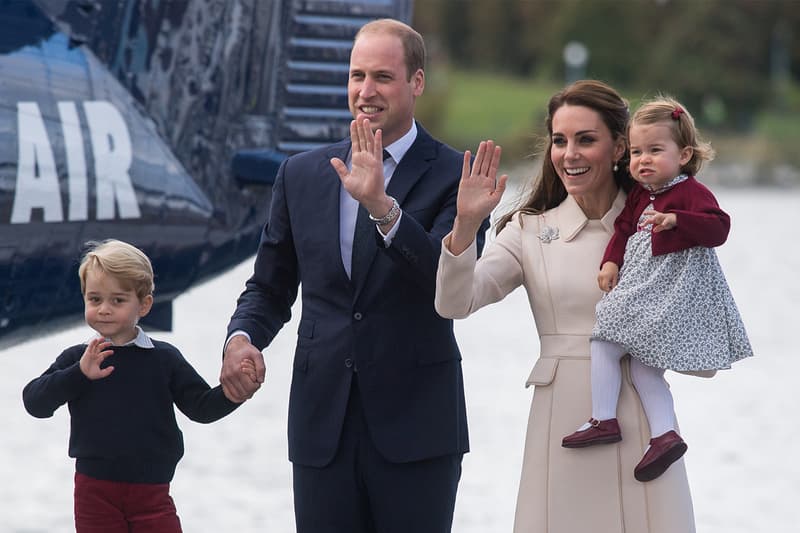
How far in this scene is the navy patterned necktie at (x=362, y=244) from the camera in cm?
328

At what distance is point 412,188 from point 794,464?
12572 millimetres

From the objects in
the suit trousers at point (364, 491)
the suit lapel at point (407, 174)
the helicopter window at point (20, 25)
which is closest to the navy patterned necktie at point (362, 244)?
the suit lapel at point (407, 174)

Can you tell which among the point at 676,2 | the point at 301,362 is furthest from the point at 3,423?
the point at 676,2

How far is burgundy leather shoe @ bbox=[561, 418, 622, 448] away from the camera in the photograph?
3.11 meters

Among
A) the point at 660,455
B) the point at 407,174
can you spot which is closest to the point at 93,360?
the point at 407,174

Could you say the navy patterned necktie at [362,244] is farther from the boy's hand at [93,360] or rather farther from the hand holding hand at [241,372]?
the boy's hand at [93,360]

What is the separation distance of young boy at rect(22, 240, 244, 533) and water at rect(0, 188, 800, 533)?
5.81 ft

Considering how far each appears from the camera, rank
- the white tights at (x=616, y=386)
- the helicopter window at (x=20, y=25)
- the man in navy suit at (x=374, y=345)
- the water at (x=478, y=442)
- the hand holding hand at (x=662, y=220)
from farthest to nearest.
Answer: the water at (x=478, y=442) < the helicopter window at (x=20, y=25) < the man in navy suit at (x=374, y=345) < the white tights at (x=616, y=386) < the hand holding hand at (x=662, y=220)

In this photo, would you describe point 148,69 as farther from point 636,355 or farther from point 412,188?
point 636,355

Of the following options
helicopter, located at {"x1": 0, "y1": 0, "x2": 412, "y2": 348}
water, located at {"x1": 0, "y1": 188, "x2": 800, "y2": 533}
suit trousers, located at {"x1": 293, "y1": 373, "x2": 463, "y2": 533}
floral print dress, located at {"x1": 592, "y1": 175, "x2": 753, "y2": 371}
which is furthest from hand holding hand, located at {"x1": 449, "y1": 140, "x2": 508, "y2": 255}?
water, located at {"x1": 0, "y1": 188, "x2": 800, "y2": 533}

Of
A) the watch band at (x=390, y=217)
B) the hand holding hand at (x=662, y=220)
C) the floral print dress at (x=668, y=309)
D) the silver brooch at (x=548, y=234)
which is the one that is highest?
the hand holding hand at (x=662, y=220)

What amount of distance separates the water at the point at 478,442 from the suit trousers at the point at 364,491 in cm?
195

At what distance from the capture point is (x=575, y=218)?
10.7 feet

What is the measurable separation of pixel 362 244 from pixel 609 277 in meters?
0.63
